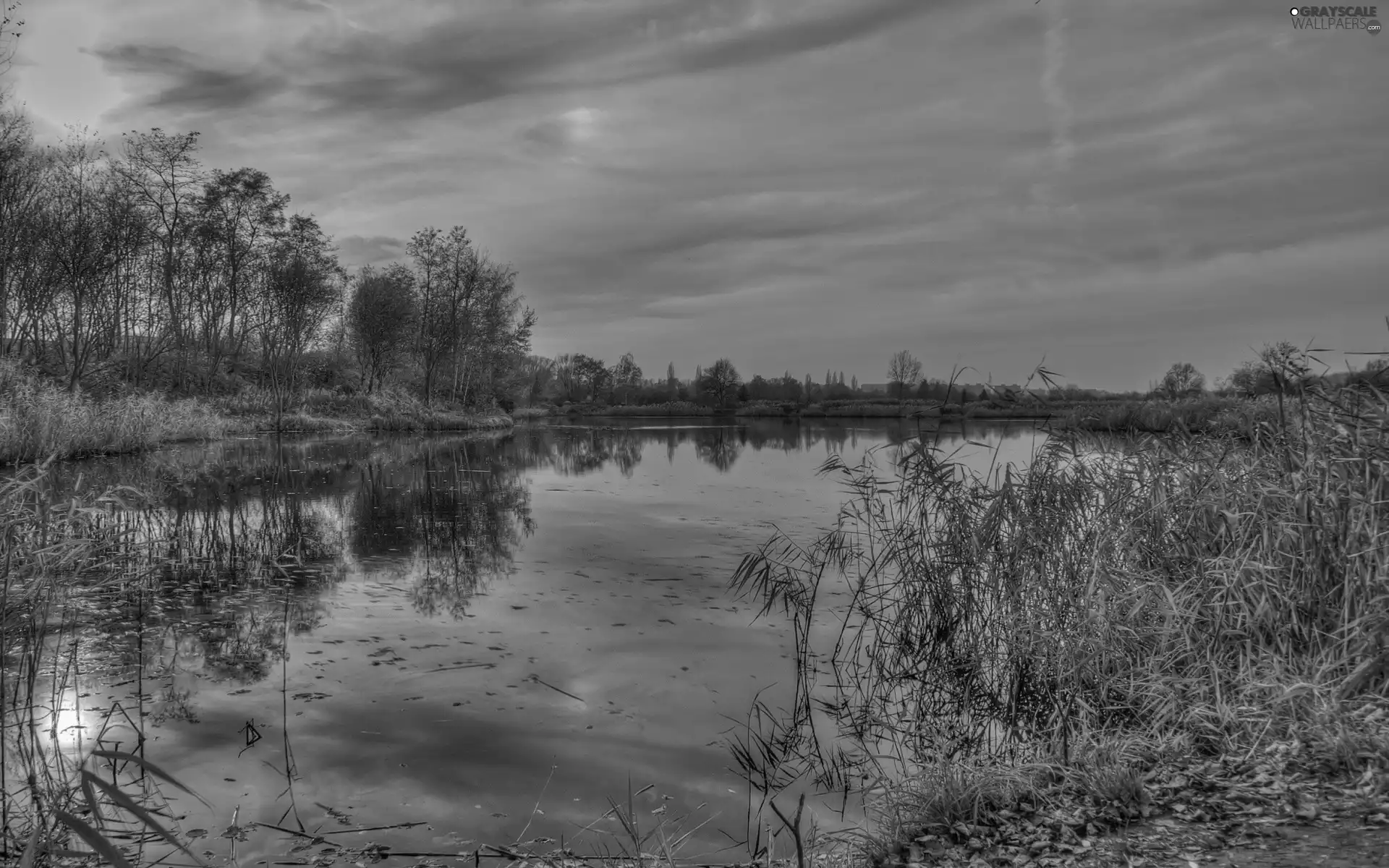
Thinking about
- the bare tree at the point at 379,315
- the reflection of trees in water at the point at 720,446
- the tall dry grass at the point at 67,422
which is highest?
the bare tree at the point at 379,315

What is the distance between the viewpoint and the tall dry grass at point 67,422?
15094mm

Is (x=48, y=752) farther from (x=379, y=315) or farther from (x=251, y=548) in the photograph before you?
(x=379, y=315)

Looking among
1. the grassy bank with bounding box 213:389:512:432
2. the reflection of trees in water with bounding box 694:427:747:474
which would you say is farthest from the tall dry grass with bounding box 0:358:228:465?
the reflection of trees in water with bounding box 694:427:747:474

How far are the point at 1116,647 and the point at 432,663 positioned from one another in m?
5.18

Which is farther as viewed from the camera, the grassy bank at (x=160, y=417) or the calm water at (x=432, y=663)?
the grassy bank at (x=160, y=417)

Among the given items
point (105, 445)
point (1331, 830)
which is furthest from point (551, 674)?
point (105, 445)

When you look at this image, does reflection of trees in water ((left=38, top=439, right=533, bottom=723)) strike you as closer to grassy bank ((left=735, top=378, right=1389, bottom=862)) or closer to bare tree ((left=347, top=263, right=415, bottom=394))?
grassy bank ((left=735, top=378, right=1389, bottom=862))

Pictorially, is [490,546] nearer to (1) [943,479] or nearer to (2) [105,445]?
(1) [943,479]

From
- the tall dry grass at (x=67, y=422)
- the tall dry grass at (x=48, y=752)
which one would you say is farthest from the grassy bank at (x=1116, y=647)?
the tall dry grass at (x=67, y=422)

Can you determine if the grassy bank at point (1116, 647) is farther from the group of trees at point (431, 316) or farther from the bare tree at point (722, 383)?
the bare tree at point (722, 383)

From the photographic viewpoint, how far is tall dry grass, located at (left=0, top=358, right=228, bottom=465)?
594 inches

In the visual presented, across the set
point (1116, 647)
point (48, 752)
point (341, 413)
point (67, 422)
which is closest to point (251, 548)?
point (48, 752)

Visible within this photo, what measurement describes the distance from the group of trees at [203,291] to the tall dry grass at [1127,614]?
28068mm

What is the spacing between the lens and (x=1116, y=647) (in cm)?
507
